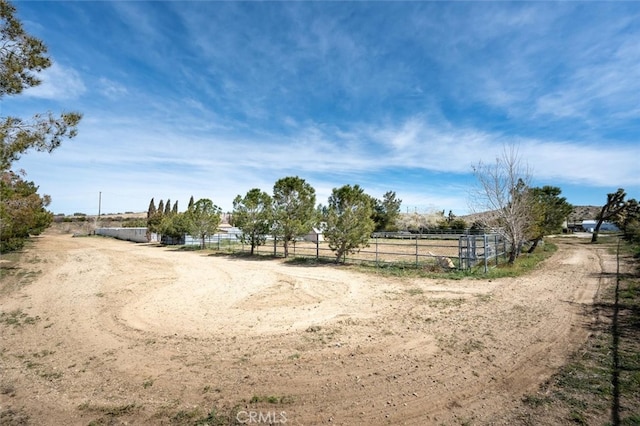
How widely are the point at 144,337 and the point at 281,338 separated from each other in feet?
9.15

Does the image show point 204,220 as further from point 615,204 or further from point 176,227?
point 615,204

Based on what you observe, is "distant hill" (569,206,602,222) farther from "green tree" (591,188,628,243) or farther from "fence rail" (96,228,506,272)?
"fence rail" (96,228,506,272)

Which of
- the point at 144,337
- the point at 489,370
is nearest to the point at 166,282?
the point at 144,337

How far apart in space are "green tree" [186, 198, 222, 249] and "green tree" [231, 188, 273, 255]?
23.6 feet

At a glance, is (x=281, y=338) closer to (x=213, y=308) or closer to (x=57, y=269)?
(x=213, y=308)

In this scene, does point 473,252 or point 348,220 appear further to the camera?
point 348,220

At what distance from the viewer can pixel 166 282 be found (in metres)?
11.7

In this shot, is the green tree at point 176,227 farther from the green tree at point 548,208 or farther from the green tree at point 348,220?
the green tree at point 548,208

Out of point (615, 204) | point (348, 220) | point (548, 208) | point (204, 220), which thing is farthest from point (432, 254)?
point (615, 204)

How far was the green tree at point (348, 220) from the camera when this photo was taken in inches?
649

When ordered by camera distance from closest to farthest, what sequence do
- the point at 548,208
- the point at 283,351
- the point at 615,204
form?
the point at 283,351, the point at 548,208, the point at 615,204

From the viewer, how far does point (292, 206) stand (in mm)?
20875

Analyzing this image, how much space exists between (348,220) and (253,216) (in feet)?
29.0

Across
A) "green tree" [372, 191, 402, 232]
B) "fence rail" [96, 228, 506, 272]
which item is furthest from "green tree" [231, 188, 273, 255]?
"green tree" [372, 191, 402, 232]
